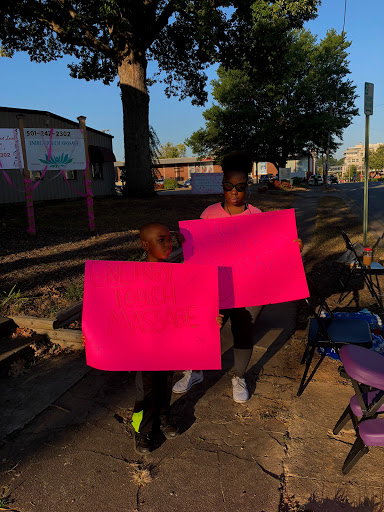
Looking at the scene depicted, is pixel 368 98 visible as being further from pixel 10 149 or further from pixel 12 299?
pixel 10 149

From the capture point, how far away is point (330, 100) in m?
45.7

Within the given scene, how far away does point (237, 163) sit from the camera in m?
2.82

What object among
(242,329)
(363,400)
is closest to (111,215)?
(242,329)

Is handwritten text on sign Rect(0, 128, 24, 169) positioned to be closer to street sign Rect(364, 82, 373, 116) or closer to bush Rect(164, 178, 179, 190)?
street sign Rect(364, 82, 373, 116)

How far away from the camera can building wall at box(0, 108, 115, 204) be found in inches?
726

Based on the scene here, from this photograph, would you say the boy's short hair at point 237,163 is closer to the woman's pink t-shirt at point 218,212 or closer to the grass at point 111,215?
the woman's pink t-shirt at point 218,212

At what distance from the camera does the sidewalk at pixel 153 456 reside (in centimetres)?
201

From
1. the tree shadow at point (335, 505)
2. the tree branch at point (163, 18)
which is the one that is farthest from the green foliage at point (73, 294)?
the tree branch at point (163, 18)

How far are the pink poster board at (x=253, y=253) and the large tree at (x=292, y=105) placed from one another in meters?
45.0

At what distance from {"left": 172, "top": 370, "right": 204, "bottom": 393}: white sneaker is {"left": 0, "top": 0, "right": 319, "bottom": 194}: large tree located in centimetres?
1105

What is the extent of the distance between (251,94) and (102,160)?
29.4 meters

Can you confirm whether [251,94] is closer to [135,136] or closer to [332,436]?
[135,136]

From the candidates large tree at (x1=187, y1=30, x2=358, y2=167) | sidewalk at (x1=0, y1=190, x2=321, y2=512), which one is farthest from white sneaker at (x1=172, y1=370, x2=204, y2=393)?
large tree at (x1=187, y1=30, x2=358, y2=167)

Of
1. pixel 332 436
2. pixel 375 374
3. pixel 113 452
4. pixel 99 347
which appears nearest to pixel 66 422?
pixel 113 452
